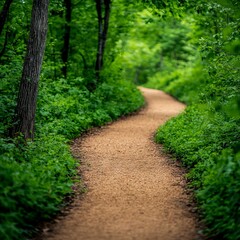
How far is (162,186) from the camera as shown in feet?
26.7

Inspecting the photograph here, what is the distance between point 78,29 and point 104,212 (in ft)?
46.3

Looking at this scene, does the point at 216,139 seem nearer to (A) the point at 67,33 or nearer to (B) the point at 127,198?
(B) the point at 127,198

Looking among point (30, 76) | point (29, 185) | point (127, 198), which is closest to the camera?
point (29, 185)

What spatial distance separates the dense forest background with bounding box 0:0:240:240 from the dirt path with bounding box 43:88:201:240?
1.27 ft

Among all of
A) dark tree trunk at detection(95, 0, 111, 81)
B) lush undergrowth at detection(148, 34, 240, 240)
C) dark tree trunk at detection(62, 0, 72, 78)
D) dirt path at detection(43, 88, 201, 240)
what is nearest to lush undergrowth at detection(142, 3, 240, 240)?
lush undergrowth at detection(148, 34, 240, 240)

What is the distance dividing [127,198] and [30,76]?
4075 mm

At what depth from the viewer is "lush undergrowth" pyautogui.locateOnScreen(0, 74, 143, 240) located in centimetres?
563

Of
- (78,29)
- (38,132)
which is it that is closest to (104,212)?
(38,132)

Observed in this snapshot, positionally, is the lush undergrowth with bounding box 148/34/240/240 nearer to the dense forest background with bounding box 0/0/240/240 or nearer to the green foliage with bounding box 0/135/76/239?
the dense forest background with bounding box 0/0/240/240

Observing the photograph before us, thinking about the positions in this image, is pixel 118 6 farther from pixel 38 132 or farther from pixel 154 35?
pixel 154 35

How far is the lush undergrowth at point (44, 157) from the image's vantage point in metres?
5.63

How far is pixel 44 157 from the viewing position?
27.0 feet

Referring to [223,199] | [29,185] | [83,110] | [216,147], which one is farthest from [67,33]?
[223,199]

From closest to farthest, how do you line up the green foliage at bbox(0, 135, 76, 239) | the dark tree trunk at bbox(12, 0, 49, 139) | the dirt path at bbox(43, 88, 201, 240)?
the green foliage at bbox(0, 135, 76, 239) → the dirt path at bbox(43, 88, 201, 240) → the dark tree trunk at bbox(12, 0, 49, 139)
